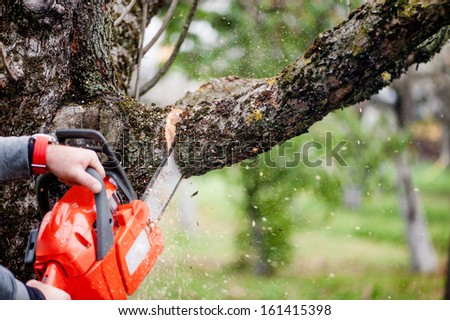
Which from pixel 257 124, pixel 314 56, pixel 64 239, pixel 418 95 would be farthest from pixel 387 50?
pixel 418 95

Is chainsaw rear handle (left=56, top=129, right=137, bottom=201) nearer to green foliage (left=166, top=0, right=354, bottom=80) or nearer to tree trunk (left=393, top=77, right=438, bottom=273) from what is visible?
green foliage (left=166, top=0, right=354, bottom=80)

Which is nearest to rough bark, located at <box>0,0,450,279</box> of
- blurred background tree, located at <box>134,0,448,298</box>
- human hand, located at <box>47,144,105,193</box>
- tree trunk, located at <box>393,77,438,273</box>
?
human hand, located at <box>47,144,105,193</box>

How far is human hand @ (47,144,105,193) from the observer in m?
1.50

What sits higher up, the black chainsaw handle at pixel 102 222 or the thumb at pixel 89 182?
the thumb at pixel 89 182

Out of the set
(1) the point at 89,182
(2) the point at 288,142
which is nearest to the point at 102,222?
(1) the point at 89,182

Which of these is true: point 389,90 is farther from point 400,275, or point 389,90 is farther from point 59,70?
point 59,70

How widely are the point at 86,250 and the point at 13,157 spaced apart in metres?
0.34

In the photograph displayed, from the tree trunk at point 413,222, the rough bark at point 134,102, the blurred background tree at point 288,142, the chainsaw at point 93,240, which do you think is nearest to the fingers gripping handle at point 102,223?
the chainsaw at point 93,240

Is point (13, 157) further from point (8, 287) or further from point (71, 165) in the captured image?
point (8, 287)

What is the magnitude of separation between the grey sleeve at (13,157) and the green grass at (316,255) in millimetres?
1880

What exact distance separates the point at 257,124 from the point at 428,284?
25.9 feet

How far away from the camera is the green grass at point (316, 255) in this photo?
5758 mm

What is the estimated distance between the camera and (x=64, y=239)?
4.94 feet

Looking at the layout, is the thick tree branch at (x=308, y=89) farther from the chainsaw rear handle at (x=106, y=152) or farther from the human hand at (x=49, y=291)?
the human hand at (x=49, y=291)
